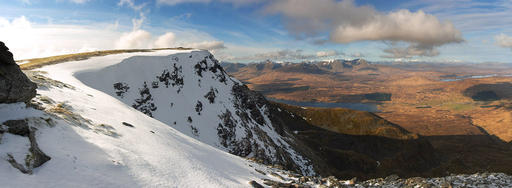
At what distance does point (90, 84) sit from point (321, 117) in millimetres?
149777

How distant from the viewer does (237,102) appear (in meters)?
93.5

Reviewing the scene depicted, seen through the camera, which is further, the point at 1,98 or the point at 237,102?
the point at 237,102

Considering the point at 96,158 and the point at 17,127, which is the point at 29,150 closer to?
the point at 17,127

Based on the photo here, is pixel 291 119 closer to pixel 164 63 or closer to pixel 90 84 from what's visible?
pixel 164 63

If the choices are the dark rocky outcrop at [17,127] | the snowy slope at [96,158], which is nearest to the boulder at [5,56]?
the snowy slope at [96,158]

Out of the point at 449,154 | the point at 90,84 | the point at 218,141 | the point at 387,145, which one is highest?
the point at 90,84

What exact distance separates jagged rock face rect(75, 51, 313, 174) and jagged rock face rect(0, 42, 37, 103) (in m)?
43.1

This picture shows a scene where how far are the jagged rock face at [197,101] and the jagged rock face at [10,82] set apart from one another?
43072 mm

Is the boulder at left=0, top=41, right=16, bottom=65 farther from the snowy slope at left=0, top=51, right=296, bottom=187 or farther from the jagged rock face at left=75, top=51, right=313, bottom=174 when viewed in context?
the jagged rock face at left=75, top=51, right=313, bottom=174

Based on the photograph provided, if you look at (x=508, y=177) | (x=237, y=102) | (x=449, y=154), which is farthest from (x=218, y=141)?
(x=449, y=154)

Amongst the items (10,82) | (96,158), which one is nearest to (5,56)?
(10,82)

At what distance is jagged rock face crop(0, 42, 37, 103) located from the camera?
40.1 ft

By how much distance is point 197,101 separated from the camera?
7569 centimetres

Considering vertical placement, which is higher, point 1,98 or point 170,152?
point 1,98
